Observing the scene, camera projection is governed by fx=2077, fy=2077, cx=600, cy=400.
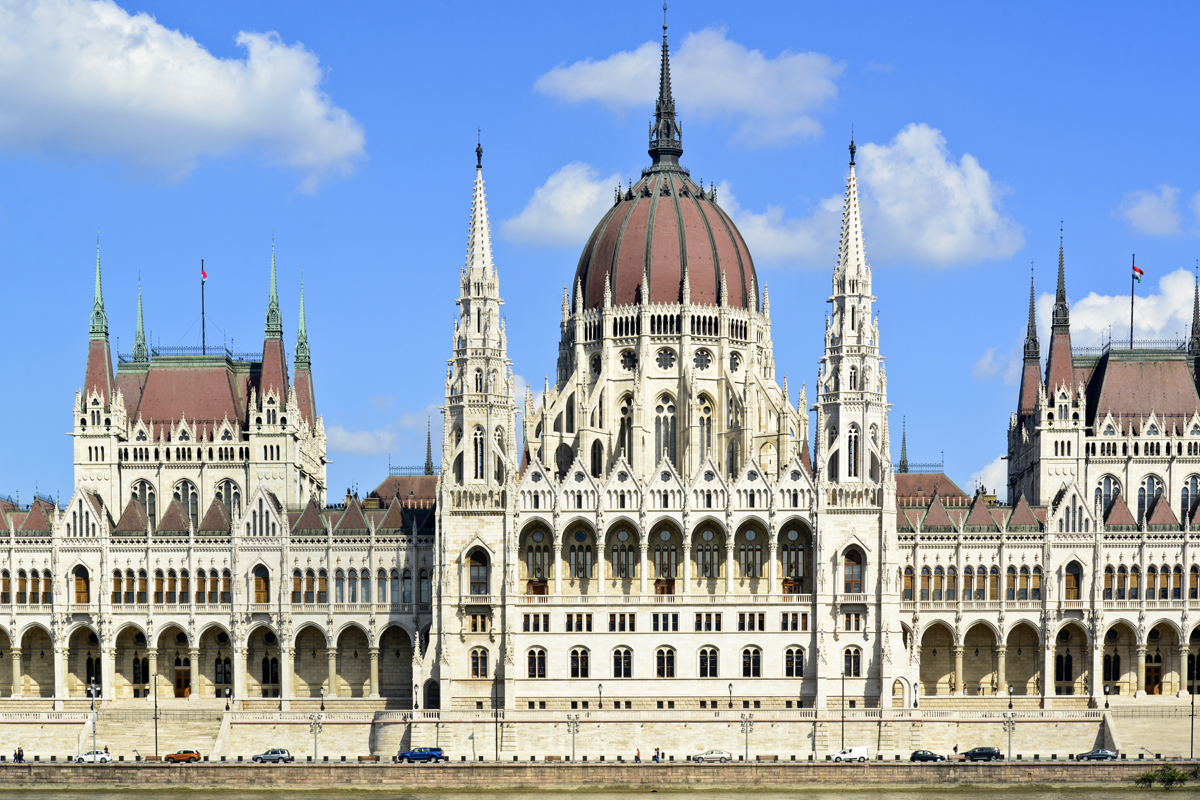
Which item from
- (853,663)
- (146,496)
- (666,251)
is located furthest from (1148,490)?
(146,496)

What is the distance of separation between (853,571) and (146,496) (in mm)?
52911

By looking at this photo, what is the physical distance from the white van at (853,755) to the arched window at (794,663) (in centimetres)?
1145

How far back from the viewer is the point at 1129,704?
134625 millimetres

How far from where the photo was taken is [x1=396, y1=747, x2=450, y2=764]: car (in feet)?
403

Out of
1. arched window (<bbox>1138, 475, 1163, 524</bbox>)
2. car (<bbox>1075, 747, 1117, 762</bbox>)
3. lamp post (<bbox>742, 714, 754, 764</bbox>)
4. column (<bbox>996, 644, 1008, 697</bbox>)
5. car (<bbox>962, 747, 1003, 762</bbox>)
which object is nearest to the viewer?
car (<bbox>1075, 747, 1117, 762</bbox>)

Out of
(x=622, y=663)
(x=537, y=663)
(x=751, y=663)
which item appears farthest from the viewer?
(x=537, y=663)

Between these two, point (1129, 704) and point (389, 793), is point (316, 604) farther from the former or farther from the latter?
point (1129, 704)

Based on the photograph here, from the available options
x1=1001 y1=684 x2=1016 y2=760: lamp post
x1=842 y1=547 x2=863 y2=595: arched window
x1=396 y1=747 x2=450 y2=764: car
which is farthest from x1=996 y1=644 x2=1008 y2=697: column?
x1=396 y1=747 x2=450 y2=764: car

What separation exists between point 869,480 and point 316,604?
38473 mm

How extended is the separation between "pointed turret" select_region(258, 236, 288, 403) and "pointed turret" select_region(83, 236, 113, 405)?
11326mm

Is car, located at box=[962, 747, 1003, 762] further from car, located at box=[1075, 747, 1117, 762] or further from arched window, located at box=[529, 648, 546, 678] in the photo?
arched window, located at box=[529, 648, 546, 678]

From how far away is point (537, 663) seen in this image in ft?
444

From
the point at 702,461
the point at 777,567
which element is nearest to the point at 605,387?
the point at 702,461

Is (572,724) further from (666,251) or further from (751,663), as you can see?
(666,251)
